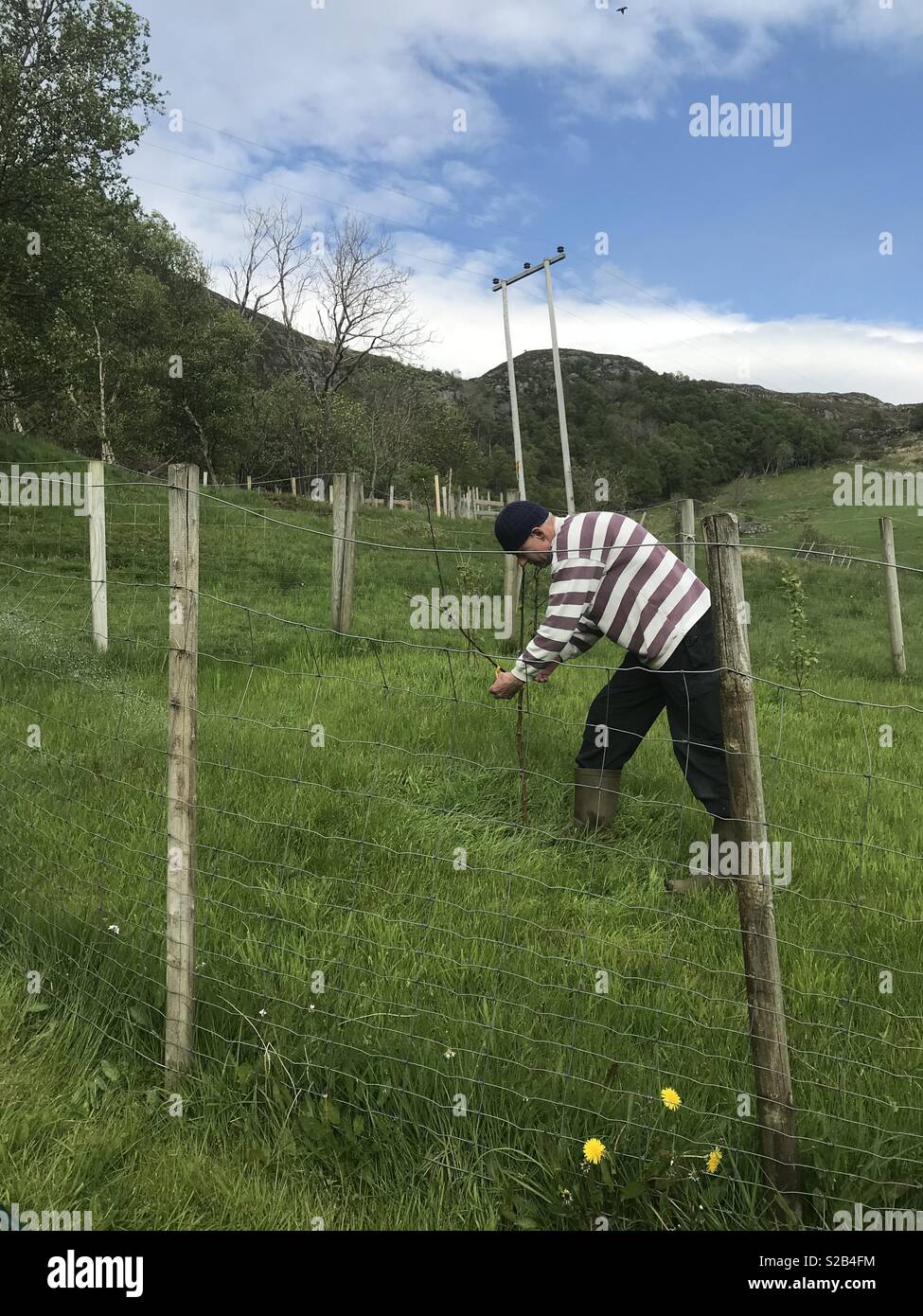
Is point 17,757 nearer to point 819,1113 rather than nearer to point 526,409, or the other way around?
point 819,1113

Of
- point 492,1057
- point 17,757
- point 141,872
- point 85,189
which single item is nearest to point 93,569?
point 17,757

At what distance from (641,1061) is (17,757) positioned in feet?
13.7

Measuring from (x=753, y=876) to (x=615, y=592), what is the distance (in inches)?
76.1

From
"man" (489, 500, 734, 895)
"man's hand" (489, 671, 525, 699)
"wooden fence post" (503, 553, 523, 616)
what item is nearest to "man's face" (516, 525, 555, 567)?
"man" (489, 500, 734, 895)

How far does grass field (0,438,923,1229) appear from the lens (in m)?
2.38

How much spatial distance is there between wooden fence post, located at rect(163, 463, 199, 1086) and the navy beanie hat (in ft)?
5.20

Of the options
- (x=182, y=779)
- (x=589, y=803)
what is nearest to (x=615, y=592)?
(x=589, y=803)

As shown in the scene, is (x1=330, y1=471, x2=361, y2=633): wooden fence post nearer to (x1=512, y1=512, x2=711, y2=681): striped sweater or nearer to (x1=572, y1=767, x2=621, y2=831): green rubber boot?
(x1=572, y1=767, x2=621, y2=831): green rubber boot

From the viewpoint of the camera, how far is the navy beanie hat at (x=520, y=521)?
12.9 feet

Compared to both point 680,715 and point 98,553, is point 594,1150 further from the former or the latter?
point 98,553

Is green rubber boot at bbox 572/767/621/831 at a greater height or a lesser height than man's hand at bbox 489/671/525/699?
lesser

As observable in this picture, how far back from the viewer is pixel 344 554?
8.32m

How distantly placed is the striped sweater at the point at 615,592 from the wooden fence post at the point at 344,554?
465cm
